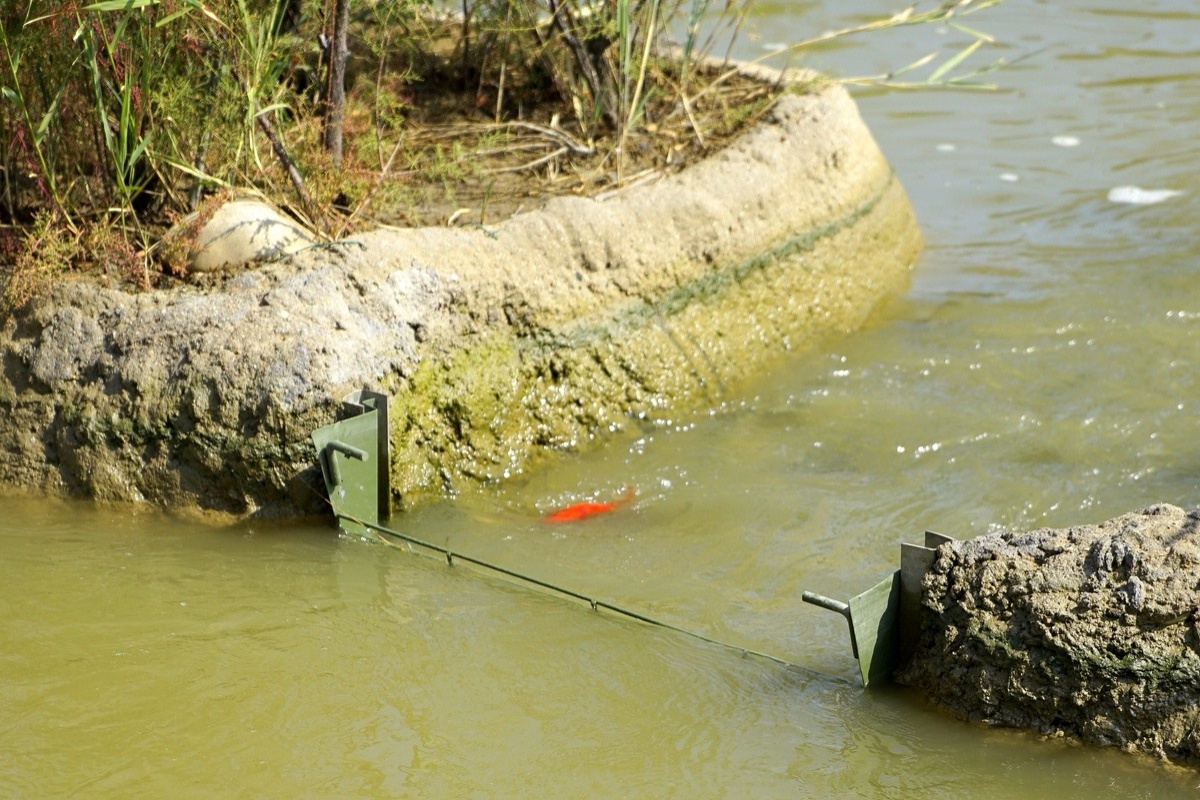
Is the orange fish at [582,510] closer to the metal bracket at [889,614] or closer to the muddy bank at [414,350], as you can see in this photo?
the muddy bank at [414,350]

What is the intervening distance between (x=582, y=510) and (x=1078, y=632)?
1834 millimetres

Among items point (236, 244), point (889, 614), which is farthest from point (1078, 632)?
point (236, 244)

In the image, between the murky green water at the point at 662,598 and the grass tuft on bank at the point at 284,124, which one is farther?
the grass tuft on bank at the point at 284,124

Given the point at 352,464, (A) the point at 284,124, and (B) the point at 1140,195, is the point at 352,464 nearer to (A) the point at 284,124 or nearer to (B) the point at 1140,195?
(A) the point at 284,124

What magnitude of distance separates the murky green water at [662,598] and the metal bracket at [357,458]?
119 mm

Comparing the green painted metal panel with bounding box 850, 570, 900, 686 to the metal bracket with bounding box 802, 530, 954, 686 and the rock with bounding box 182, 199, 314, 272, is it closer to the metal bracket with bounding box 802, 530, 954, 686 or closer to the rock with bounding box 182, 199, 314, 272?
the metal bracket with bounding box 802, 530, 954, 686

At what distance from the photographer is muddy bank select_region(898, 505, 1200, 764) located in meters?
3.04

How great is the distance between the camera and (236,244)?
180 inches

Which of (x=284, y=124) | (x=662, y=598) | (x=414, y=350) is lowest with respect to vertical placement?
(x=662, y=598)

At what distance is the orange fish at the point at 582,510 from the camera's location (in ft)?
14.8

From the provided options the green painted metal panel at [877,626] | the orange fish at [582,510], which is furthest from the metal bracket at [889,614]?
the orange fish at [582,510]

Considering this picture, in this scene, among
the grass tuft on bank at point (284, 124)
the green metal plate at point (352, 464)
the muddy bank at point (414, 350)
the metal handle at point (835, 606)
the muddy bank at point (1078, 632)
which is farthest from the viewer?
the grass tuft on bank at point (284, 124)

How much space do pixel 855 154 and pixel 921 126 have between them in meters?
3.40

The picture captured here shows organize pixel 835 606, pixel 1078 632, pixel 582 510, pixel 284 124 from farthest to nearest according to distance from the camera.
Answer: pixel 284 124 < pixel 582 510 < pixel 835 606 < pixel 1078 632
